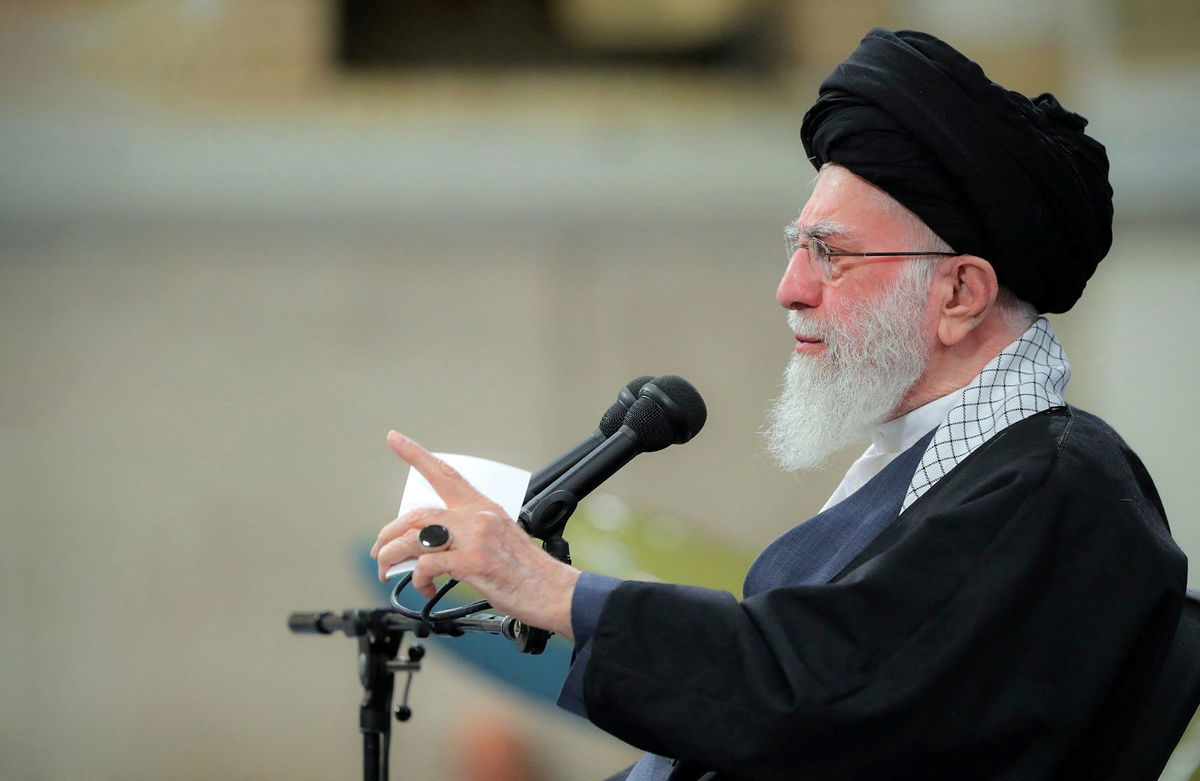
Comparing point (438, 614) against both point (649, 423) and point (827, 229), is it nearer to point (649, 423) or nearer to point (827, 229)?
point (649, 423)

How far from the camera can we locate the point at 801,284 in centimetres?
186

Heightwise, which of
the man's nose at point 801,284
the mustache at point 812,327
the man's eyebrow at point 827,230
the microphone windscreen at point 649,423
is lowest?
the microphone windscreen at point 649,423

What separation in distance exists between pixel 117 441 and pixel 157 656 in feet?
2.87

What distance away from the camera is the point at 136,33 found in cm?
495

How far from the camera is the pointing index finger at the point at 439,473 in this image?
56.5 inches

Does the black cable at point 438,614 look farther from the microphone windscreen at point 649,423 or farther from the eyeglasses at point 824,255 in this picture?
the eyeglasses at point 824,255

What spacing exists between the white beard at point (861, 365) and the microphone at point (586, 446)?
0.30 m

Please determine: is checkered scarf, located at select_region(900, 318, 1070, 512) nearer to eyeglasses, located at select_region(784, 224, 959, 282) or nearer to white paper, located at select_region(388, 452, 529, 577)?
eyeglasses, located at select_region(784, 224, 959, 282)

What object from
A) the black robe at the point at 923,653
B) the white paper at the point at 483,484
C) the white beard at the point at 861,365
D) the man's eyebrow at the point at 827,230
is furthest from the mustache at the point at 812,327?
the white paper at the point at 483,484

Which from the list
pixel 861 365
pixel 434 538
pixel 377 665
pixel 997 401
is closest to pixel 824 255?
pixel 861 365

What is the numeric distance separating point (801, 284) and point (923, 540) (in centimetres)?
54

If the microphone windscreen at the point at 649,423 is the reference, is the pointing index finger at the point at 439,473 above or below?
below

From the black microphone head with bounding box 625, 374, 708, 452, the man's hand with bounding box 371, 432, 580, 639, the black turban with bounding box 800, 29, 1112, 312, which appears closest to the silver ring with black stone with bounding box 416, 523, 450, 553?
the man's hand with bounding box 371, 432, 580, 639

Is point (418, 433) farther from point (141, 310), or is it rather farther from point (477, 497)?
point (477, 497)
